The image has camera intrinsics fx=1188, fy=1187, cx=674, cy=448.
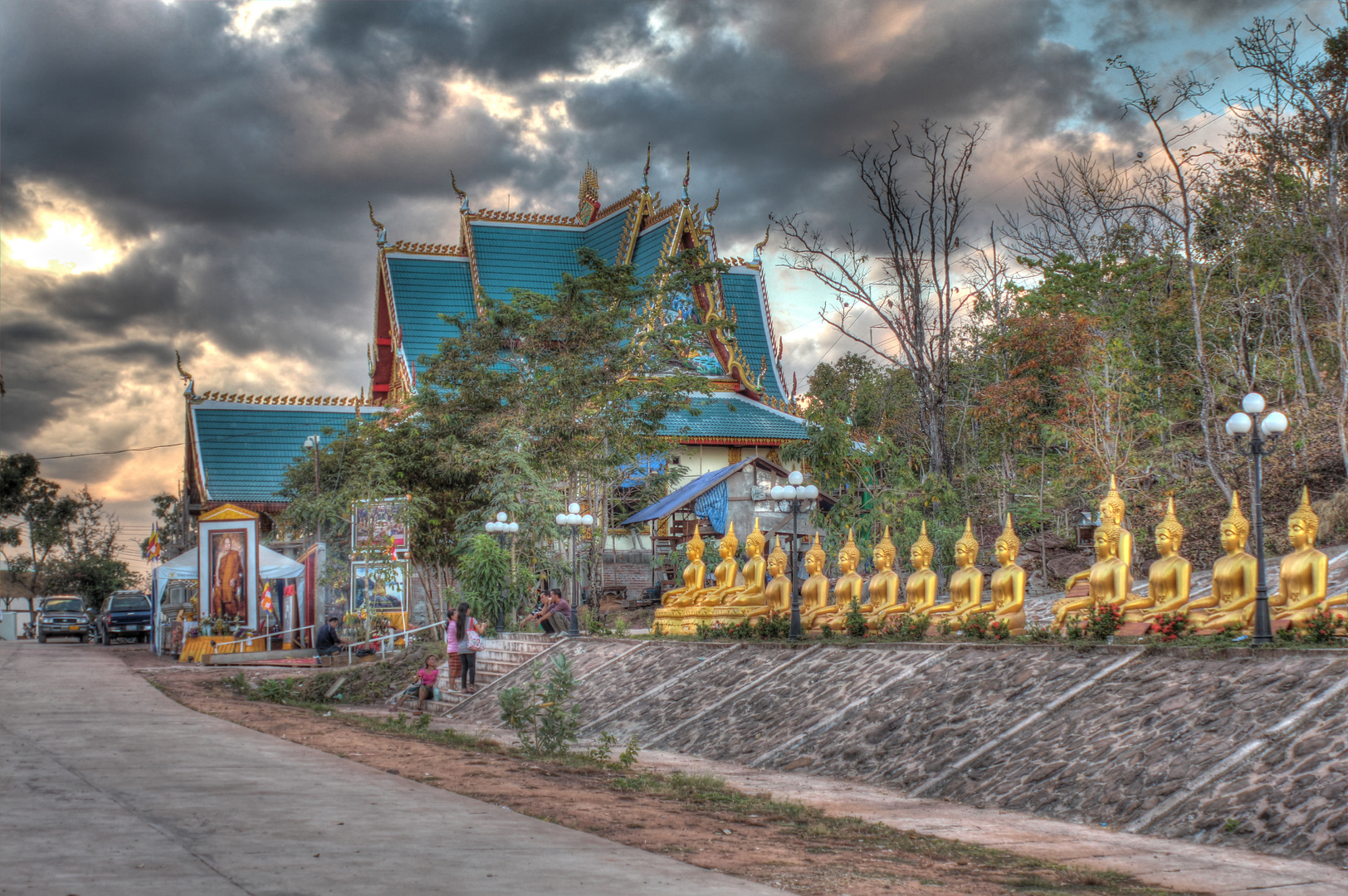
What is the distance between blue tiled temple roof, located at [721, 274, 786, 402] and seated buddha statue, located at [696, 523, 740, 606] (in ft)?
49.4

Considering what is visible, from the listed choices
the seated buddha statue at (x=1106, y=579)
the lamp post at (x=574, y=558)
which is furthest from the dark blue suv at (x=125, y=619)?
the seated buddha statue at (x=1106, y=579)

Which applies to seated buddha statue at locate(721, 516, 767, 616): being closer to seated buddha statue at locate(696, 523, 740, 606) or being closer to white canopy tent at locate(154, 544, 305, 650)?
A: seated buddha statue at locate(696, 523, 740, 606)

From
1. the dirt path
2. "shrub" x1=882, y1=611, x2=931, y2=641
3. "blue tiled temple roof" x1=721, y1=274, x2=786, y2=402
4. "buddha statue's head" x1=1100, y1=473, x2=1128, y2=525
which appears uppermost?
"blue tiled temple roof" x1=721, y1=274, x2=786, y2=402

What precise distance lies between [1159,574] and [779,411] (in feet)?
69.4

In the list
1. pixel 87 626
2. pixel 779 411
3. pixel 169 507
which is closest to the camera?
pixel 779 411

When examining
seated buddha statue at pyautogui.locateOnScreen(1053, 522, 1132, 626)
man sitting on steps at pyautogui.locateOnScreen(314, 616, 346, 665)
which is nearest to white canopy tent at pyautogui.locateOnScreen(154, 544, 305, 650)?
man sitting on steps at pyautogui.locateOnScreen(314, 616, 346, 665)

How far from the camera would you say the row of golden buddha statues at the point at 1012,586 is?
986 centimetres

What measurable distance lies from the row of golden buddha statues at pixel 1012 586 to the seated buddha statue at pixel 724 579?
2 cm

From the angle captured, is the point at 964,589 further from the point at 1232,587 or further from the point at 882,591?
the point at 1232,587

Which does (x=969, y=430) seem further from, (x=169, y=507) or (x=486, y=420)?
(x=169, y=507)

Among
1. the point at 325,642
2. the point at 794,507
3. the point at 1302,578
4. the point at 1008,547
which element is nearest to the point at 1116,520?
the point at 1008,547

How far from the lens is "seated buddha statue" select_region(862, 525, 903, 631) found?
13961 millimetres

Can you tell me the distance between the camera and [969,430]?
2823 centimetres

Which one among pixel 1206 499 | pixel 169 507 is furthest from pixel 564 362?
pixel 169 507
